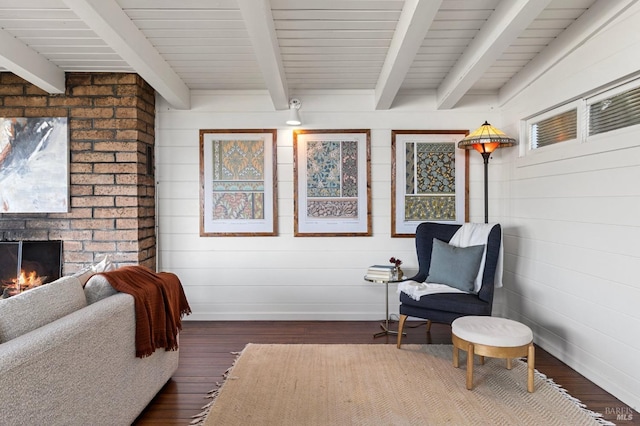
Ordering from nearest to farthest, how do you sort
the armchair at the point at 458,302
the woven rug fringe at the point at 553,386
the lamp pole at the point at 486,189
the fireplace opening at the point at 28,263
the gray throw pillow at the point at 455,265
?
1. the woven rug fringe at the point at 553,386
2. the armchair at the point at 458,302
3. the gray throw pillow at the point at 455,265
4. the fireplace opening at the point at 28,263
5. the lamp pole at the point at 486,189

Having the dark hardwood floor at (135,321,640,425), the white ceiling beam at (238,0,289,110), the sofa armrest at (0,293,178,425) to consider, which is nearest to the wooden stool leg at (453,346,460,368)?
the dark hardwood floor at (135,321,640,425)

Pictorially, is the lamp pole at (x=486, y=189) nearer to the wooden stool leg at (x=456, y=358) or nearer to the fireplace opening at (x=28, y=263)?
the wooden stool leg at (x=456, y=358)

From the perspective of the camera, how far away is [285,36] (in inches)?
112

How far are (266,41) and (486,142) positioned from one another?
7.08ft

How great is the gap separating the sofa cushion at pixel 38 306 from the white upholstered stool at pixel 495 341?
2.21m

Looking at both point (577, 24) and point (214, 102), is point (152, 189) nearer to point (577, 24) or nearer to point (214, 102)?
point (214, 102)

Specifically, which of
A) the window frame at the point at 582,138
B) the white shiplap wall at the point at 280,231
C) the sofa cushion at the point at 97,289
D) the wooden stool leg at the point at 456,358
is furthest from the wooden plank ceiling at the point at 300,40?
the wooden stool leg at the point at 456,358

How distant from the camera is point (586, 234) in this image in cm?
268

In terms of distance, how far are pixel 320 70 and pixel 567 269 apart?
257 cm

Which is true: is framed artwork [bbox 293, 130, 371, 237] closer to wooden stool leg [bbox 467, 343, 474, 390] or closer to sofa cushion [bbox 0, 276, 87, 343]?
wooden stool leg [bbox 467, 343, 474, 390]

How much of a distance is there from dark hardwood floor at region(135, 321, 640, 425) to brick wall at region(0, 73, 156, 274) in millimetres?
1026

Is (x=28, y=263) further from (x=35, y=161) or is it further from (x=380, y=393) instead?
(x=380, y=393)

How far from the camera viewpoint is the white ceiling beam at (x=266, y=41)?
2185 millimetres

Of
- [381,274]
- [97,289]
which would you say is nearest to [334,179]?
[381,274]
